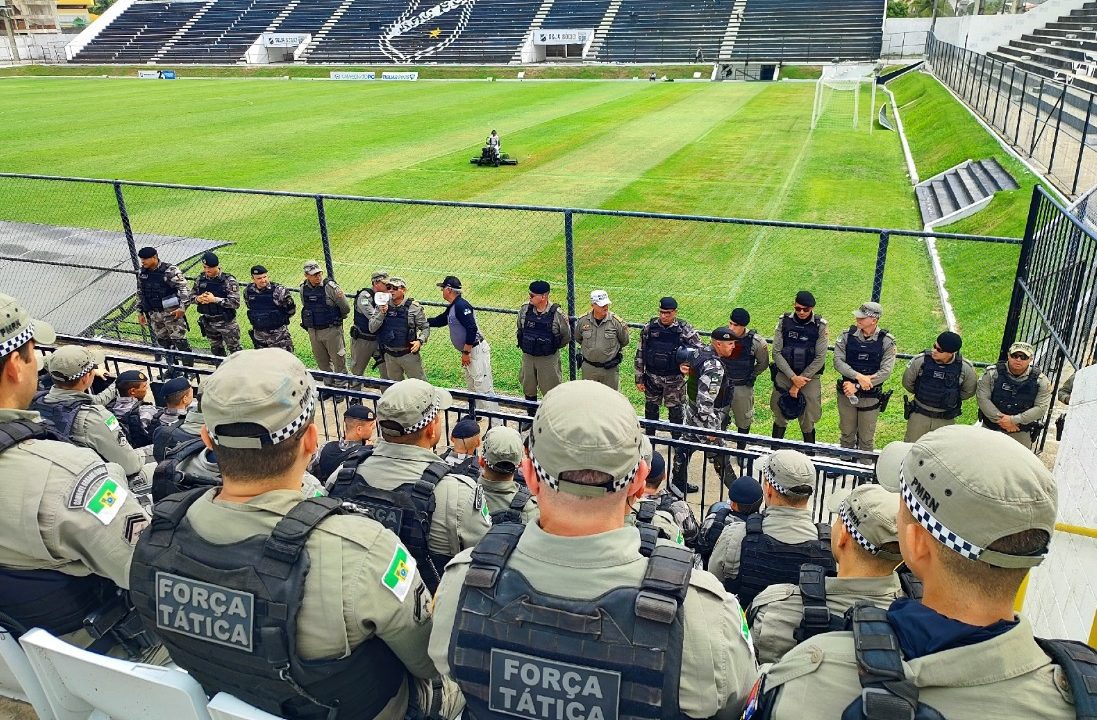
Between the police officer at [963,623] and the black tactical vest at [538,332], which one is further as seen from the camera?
the black tactical vest at [538,332]

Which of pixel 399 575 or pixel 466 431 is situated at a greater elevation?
pixel 399 575

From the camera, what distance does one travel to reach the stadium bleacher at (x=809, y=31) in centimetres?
5222

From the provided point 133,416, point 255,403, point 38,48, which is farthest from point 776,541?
point 38,48

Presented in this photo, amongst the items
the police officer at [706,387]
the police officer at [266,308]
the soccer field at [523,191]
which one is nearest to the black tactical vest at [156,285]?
the police officer at [266,308]

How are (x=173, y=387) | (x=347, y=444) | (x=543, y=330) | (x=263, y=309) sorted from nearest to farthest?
(x=347, y=444) → (x=173, y=387) → (x=543, y=330) → (x=263, y=309)

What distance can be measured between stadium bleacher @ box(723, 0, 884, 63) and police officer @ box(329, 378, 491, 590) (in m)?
53.2

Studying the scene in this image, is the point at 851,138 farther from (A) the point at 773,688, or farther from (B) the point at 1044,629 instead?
(A) the point at 773,688

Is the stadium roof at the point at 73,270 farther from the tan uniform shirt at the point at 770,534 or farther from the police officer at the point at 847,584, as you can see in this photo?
the police officer at the point at 847,584

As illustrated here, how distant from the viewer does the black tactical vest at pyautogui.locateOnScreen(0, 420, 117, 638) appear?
9.07 feet

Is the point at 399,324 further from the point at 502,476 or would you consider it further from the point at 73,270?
the point at 73,270

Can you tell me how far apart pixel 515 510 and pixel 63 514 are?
1852 millimetres

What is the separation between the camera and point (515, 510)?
368 centimetres

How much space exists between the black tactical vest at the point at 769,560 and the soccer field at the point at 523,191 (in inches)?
183

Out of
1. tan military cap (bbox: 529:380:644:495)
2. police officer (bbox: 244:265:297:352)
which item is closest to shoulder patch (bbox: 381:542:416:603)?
tan military cap (bbox: 529:380:644:495)
